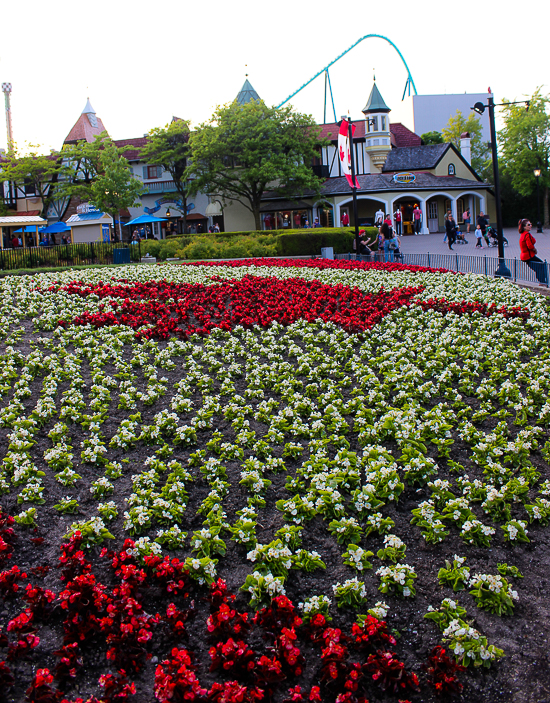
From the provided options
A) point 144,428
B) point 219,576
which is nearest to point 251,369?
A: point 144,428

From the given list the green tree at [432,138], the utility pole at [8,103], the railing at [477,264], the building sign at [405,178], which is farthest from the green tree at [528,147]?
the utility pole at [8,103]

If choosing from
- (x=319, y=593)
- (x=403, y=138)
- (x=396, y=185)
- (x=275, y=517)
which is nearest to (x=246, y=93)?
(x=403, y=138)

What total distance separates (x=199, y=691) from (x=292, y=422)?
3.69 meters

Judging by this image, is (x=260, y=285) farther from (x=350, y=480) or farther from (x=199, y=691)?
(x=199, y=691)

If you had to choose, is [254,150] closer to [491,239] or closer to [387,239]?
[491,239]

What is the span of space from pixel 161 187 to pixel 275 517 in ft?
179

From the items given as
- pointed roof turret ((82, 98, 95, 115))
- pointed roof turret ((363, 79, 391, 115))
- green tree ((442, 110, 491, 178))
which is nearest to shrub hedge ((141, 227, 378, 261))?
pointed roof turret ((363, 79, 391, 115))

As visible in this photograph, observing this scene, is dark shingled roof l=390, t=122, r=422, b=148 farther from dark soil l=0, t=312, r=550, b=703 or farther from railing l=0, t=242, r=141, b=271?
dark soil l=0, t=312, r=550, b=703

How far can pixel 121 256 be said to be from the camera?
85.6 ft

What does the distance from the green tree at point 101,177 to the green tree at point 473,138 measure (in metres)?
33.9

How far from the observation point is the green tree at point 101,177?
44.8 metres

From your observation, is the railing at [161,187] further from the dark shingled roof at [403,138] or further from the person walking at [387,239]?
the person walking at [387,239]

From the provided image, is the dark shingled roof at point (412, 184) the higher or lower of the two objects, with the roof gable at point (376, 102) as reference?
lower

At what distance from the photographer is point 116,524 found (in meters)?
4.67
